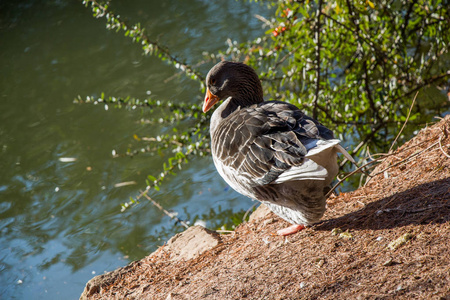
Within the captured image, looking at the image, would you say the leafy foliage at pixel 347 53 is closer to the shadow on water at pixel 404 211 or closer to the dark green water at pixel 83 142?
the dark green water at pixel 83 142

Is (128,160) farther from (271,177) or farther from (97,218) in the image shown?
(271,177)

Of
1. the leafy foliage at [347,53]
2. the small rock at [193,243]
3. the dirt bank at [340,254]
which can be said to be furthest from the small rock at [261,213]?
the leafy foliage at [347,53]

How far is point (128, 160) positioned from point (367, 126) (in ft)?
12.2

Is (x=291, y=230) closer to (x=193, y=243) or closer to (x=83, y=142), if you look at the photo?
(x=193, y=243)

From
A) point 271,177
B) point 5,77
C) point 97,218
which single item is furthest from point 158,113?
point 271,177

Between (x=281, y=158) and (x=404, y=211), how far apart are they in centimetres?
95

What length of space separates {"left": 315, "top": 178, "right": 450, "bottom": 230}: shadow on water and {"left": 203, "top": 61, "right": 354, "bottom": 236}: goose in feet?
0.86

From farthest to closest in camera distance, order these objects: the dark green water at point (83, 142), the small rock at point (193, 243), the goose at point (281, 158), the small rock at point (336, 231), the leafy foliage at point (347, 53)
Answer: the dark green water at point (83, 142), the leafy foliage at point (347, 53), the small rock at point (193, 243), the small rock at point (336, 231), the goose at point (281, 158)

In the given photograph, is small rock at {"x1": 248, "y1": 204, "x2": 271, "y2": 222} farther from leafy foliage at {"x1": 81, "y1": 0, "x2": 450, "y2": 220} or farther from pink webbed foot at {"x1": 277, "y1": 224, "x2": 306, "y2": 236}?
leafy foliage at {"x1": 81, "y1": 0, "x2": 450, "y2": 220}

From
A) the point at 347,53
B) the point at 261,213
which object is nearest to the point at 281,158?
the point at 261,213

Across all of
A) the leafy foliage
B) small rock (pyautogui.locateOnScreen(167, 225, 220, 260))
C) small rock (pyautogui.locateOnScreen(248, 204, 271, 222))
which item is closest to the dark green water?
the leafy foliage

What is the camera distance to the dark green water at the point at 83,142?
581 centimetres

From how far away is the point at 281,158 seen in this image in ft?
9.73

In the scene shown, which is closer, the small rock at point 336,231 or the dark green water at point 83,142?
the small rock at point 336,231
